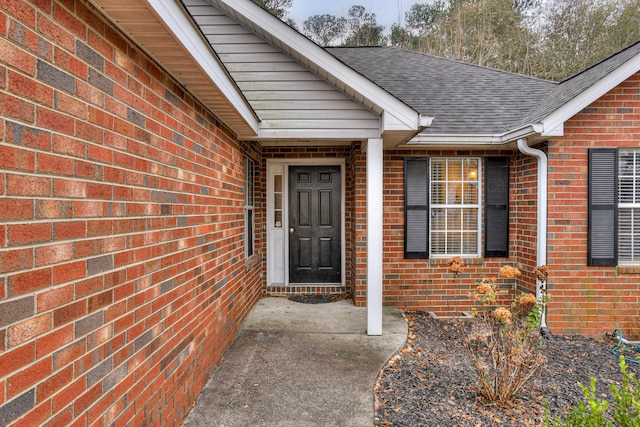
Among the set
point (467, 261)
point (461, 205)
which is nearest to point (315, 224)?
point (461, 205)

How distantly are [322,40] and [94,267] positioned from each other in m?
17.9

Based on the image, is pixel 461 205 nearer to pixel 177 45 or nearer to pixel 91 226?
pixel 177 45

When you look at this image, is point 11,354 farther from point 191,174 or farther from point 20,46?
point 191,174

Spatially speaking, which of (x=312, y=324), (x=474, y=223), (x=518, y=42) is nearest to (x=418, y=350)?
(x=312, y=324)

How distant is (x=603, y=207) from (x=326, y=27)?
16.0 meters

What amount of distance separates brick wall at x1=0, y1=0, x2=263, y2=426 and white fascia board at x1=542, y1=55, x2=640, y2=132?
429 cm

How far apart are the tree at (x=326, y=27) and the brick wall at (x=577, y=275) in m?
15.0

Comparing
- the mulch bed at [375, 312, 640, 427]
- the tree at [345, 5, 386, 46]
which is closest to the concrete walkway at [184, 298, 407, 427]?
the mulch bed at [375, 312, 640, 427]

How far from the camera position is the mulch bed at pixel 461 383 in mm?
2916

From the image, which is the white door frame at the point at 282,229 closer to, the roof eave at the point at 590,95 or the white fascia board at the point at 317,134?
the white fascia board at the point at 317,134

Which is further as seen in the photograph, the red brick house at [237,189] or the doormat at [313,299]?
the doormat at [313,299]

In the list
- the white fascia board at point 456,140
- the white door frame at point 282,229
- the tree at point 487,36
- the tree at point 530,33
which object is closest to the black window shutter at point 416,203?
the white fascia board at point 456,140

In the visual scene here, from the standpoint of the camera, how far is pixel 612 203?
4828 millimetres

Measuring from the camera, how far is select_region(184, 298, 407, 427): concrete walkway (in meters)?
2.88
